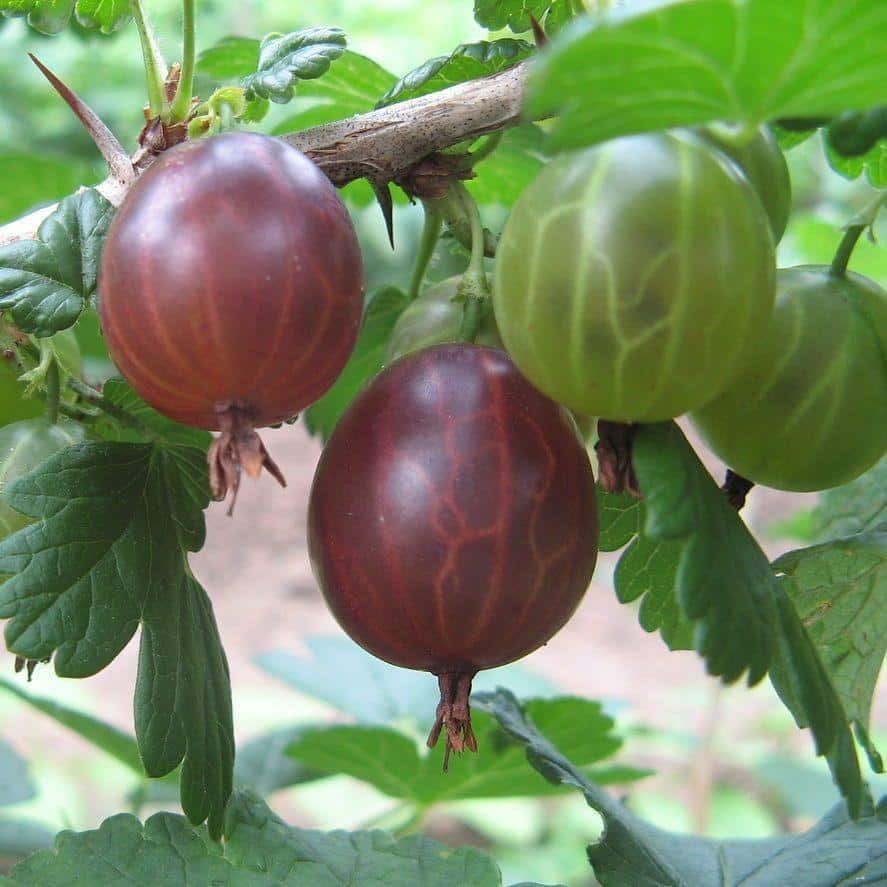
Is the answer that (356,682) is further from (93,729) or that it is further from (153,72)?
(153,72)

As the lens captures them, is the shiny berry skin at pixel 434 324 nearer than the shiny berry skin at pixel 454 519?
No

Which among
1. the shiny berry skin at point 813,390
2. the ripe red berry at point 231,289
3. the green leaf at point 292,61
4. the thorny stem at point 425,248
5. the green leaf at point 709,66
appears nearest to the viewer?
the green leaf at point 709,66

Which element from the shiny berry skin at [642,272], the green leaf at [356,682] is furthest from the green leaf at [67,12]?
the green leaf at [356,682]

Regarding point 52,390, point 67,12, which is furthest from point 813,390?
point 67,12

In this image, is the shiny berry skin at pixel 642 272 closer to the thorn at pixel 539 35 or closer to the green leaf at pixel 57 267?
the thorn at pixel 539 35

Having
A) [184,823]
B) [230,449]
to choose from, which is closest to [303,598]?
[184,823]

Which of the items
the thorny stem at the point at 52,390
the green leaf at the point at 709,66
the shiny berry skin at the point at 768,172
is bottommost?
the thorny stem at the point at 52,390

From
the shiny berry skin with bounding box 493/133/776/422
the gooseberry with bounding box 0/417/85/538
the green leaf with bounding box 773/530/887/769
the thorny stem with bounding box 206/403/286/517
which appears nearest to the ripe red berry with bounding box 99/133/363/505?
the thorny stem with bounding box 206/403/286/517
